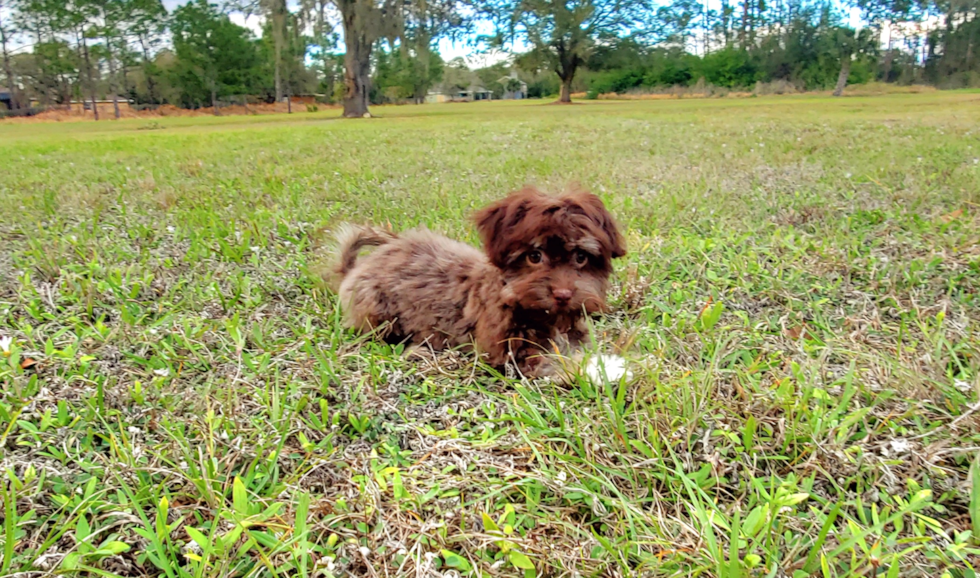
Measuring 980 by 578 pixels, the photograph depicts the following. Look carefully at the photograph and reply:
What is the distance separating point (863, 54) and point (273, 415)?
60.9 metres

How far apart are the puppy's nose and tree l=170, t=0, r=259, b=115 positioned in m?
54.9

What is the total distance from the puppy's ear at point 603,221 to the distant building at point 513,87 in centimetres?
7941

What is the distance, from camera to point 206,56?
52031 millimetres

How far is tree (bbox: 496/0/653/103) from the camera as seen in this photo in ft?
164

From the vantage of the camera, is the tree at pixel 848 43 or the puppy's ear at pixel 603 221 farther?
the tree at pixel 848 43

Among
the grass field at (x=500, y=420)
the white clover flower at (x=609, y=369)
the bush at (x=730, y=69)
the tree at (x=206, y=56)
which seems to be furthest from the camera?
the bush at (x=730, y=69)

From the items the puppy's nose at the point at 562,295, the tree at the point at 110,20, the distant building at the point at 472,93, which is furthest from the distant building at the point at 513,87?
the puppy's nose at the point at 562,295

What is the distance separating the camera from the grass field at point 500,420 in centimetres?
172

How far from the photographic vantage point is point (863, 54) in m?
49.9

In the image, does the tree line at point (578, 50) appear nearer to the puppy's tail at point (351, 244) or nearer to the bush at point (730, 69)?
the bush at point (730, 69)

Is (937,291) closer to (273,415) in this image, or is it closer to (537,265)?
(537,265)

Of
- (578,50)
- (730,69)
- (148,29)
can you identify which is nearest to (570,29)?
(578,50)

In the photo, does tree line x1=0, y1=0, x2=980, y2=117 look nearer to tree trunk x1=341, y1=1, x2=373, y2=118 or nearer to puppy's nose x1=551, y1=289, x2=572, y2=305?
→ tree trunk x1=341, y1=1, x2=373, y2=118

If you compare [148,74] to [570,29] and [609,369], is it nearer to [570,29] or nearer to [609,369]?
[570,29]
